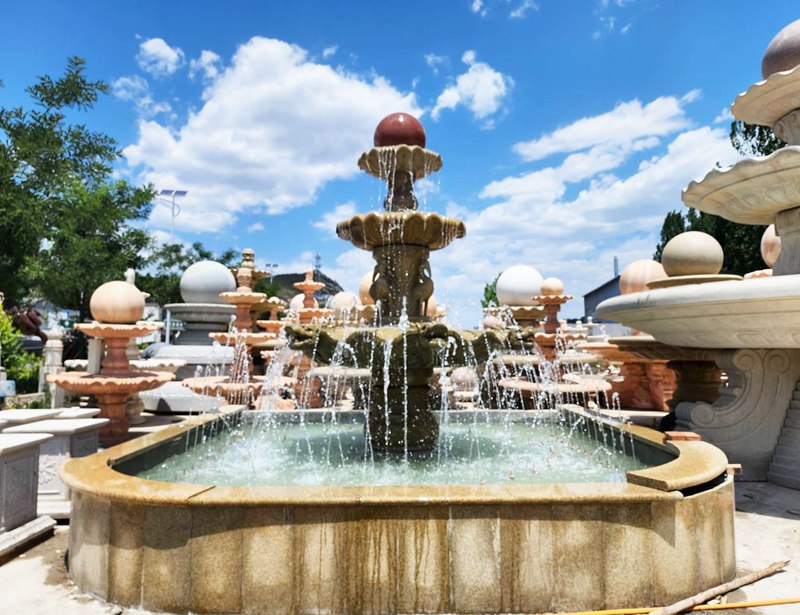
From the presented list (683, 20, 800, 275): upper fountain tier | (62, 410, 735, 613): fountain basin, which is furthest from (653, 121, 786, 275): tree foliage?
(62, 410, 735, 613): fountain basin

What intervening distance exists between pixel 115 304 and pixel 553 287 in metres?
10.7

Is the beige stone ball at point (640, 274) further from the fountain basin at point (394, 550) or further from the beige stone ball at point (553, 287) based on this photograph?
the fountain basin at point (394, 550)

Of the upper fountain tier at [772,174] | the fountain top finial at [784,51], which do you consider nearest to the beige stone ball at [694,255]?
the upper fountain tier at [772,174]

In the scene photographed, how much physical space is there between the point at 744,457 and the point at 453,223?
16.1 ft

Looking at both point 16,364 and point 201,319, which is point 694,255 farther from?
point 16,364

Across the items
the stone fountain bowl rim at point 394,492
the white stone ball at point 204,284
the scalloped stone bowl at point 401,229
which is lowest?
the stone fountain bowl rim at point 394,492

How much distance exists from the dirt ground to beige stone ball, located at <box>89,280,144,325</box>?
4758 mm

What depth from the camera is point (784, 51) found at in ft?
23.7

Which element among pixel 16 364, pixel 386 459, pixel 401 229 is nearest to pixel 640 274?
pixel 401 229

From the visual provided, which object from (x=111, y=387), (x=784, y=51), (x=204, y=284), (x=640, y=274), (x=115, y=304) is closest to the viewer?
(x=784, y=51)

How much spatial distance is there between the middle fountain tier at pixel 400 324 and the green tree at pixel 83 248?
1929 cm

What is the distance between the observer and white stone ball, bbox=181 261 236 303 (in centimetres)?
1623

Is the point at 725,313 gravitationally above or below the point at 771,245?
below

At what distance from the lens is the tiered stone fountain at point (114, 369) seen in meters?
8.51
